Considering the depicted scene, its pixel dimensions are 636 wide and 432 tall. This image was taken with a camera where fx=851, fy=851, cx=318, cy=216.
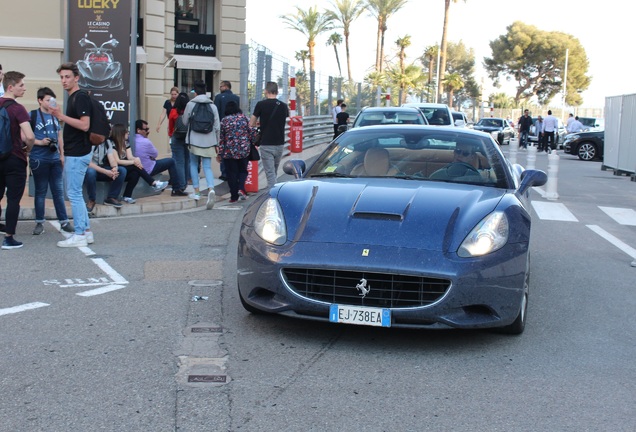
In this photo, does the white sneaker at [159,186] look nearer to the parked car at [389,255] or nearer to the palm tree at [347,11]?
the parked car at [389,255]

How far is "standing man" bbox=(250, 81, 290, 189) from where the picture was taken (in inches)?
546

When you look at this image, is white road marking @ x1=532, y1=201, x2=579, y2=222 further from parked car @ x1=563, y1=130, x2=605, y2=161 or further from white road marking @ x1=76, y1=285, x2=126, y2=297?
parked car @ x1=563, y1=130, x2=605, y2=161

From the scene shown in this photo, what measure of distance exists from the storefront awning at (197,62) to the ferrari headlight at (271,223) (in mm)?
24547

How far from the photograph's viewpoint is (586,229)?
464 inches

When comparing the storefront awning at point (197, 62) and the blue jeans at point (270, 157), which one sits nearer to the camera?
the blue jeans at point (270, 157)

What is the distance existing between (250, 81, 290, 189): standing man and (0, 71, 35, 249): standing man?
5.30 meters

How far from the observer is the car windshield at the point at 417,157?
21.9 ft

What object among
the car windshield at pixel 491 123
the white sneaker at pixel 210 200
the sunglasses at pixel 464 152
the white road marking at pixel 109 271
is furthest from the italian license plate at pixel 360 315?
the car windshield at pixel 491 123

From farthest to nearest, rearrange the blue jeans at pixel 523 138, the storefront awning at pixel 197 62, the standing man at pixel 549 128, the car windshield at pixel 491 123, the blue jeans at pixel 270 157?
the car windshield at pixel 491 123, the blue jeans at pixel 523 138, the standing man at pixel 549 128, the storefront awning at pixel 197 62, the blue jeans at pixel 270 157

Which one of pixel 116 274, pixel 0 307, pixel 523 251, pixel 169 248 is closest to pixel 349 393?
pixel 523 251

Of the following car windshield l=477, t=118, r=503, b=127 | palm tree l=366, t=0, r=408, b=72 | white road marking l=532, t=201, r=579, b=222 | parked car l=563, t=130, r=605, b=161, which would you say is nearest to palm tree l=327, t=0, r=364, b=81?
palm tree l=366, t=0, r=408, b=72

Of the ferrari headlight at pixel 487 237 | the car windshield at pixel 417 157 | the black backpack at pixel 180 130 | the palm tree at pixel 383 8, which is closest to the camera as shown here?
the ferrari headlight at pixel 487 237

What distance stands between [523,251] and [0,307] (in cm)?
383

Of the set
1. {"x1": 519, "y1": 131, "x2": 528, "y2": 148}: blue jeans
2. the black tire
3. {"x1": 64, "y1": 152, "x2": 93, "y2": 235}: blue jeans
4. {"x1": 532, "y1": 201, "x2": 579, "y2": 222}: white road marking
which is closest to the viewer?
Answer: {"x1": 64, "y1": 152, "x2": 93, "y2": 235}: blue jeans
